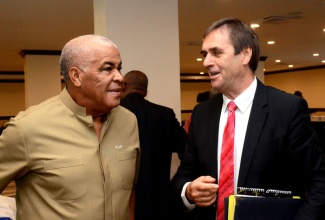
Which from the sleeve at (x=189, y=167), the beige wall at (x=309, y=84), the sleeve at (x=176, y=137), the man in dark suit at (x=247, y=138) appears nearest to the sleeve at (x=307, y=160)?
the man in dark suit at (x=247, y=138)

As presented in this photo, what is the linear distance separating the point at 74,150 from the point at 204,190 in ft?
1.70

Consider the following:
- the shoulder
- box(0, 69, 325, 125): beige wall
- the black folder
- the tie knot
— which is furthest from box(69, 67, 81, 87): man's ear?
box(0, 69, 325, 125): beige wall

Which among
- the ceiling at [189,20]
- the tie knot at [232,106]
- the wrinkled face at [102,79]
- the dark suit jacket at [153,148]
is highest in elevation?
the ceiling at [189,20]

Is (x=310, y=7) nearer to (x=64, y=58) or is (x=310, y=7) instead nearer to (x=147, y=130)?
(x=147, y=130)

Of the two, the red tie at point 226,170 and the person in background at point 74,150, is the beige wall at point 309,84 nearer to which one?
the red tie at point 226,170

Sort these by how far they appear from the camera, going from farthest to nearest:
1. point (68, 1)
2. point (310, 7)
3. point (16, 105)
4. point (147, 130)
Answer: point (16, 105)
point (310, 7)
point (68, 1)
point (147, 130)

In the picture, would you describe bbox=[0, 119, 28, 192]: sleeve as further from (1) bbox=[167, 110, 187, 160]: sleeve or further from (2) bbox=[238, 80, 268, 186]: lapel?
(1) bbox=[167, 110, 187, 160]: sleeve

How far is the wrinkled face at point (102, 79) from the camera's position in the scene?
160 cm

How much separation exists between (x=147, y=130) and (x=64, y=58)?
60.5 inches

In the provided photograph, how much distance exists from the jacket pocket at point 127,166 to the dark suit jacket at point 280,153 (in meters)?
0.30

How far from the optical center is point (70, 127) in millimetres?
1611

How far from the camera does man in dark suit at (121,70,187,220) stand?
10.3 feet

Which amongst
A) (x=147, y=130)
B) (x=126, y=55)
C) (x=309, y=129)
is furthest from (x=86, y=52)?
(x=126, y=55)

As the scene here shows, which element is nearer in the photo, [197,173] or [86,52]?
[86,52]
